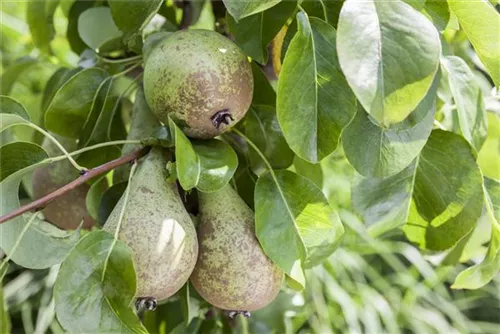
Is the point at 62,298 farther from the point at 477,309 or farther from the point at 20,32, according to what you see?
the point at 477,309

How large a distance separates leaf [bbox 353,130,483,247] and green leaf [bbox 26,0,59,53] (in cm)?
41

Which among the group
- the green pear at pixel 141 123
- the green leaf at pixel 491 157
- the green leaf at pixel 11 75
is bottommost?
the green leaf at pixel 491 157

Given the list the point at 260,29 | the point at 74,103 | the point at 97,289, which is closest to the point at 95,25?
the point at 74,103

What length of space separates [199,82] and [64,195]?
0.24m

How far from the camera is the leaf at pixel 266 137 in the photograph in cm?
58

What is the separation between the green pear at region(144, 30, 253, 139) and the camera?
48 centimetres

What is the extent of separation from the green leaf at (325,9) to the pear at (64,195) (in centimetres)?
28

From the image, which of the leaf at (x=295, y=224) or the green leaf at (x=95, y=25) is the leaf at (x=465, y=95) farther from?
the green leaf at (x=95, y=25)

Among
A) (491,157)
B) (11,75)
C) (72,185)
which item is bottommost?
(491,157)

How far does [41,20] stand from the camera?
29.4 inches

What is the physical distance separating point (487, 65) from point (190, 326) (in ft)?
1.23

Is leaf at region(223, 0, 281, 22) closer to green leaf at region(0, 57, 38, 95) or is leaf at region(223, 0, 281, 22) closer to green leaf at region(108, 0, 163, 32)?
green leaf at region(108, 0, 163, 32)

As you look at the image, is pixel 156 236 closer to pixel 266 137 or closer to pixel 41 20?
pixel 266 137

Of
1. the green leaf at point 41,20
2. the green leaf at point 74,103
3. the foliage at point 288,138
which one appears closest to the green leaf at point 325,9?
the foliage at point 288,138
